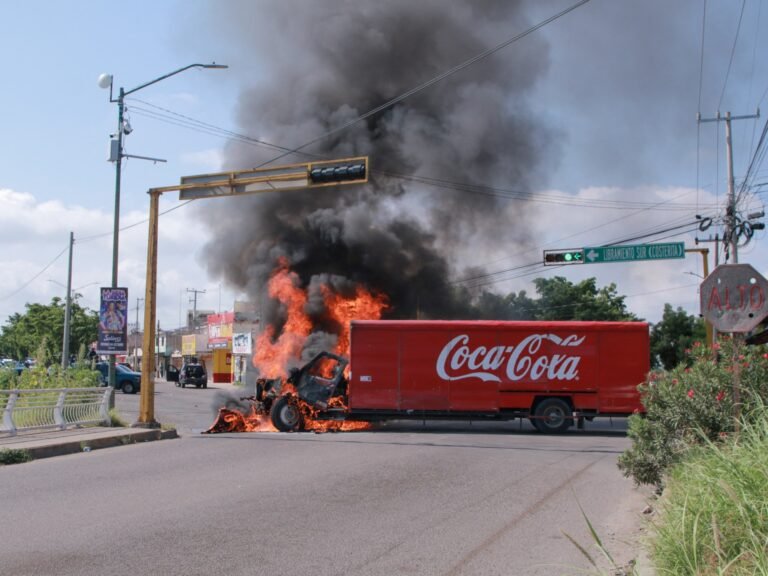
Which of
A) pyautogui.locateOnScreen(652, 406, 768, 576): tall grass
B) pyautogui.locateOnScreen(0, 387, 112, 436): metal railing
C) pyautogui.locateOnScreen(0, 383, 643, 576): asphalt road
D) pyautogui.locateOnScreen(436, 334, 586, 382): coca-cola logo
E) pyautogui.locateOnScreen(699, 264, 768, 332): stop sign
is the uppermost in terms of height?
pyautogui.locateOnScreen(699, 264, 768, 332): stop sign

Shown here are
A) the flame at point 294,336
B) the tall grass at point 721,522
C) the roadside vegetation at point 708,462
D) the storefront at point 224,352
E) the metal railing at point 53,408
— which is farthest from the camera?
the storefront at point 224,352

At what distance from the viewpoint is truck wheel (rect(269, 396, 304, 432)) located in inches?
704

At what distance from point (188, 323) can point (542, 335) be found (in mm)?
80209

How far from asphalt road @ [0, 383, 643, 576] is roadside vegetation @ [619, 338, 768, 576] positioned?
0.63 metres

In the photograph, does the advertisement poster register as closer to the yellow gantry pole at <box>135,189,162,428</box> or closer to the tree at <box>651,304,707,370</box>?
the yellow gantry pole at <box>135,189,162,428</box>

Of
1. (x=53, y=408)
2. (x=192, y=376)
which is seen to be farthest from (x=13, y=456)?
(x=192, y=376)

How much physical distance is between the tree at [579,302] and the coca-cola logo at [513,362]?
36009 mm

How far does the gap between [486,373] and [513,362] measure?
2.46 ft

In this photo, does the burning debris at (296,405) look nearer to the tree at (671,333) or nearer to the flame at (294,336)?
the flame at (294,336)

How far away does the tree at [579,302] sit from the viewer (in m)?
53.3

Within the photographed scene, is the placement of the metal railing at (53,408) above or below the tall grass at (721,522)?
below

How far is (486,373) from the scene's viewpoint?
60.9ft

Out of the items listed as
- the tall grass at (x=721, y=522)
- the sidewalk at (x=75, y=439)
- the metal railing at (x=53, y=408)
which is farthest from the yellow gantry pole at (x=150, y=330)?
the tall grass at (x=721, y=522)

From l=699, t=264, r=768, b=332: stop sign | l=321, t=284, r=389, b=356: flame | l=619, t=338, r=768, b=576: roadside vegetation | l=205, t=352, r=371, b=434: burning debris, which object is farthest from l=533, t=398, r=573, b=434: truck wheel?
l=699, t=264, r=768, b=332: stop sign
